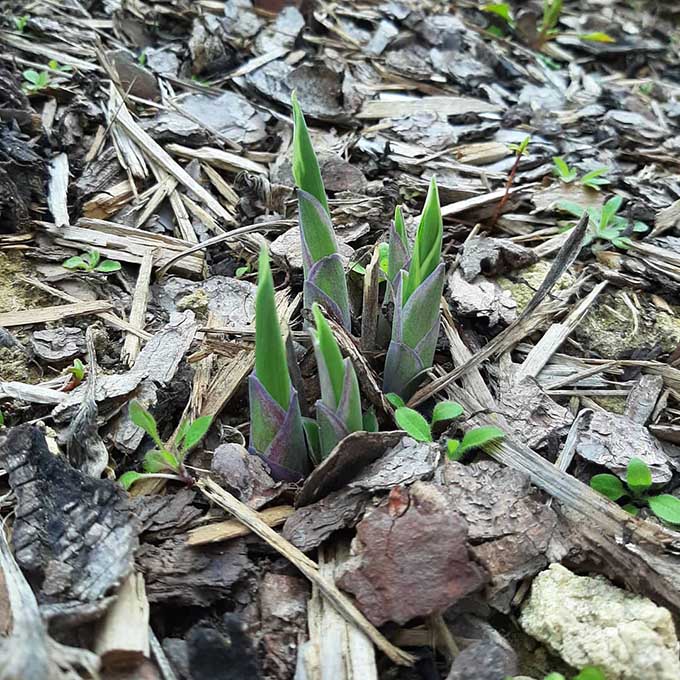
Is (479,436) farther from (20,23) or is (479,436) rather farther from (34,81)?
(20,23)

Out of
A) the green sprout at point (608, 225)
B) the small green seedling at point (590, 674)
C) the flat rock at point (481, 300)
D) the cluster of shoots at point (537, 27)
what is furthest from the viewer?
the cluster of shoots at point (537, 27)

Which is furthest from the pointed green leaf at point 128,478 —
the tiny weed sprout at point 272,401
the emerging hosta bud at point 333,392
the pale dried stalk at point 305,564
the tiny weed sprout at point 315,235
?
the tiny weed sprout at point 315,235

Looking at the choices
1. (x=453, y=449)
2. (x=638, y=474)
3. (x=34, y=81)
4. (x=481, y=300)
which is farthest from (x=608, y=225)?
(x=34, y=81)

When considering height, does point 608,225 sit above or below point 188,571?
above

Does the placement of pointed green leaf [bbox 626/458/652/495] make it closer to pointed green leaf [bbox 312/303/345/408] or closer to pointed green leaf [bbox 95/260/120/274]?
pointed green leaf [bbox 312/303/345/408]

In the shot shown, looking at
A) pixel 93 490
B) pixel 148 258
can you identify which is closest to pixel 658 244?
pixel 148 258

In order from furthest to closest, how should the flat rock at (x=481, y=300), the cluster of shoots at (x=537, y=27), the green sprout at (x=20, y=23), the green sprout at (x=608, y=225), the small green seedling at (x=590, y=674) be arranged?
the cluster of shoots at (x=537, y=27) → the green sprout at (x=20, y=23) → the green sprout at (x=608, y=225) → the flat rock at (x=481, y=300) → the small green seedling at (x=590, y=674)

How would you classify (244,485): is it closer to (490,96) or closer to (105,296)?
(105,296)

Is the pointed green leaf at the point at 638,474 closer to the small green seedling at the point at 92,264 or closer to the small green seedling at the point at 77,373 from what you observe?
the small green seedling at the point at 77,373
